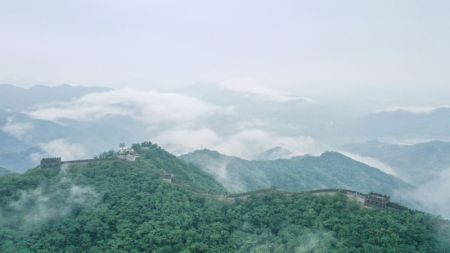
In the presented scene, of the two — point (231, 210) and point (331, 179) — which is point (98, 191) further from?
point (331, 179)

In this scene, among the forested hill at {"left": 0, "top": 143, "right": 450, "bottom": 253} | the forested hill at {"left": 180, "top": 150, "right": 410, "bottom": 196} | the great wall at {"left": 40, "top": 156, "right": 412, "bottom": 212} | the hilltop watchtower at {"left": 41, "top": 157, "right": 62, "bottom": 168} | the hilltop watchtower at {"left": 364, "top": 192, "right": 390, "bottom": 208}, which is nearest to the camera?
the forested hill at {"left": 0, "top": 143, "right": 450, "bottom": 253}

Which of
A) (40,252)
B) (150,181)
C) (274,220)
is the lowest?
(40,252)

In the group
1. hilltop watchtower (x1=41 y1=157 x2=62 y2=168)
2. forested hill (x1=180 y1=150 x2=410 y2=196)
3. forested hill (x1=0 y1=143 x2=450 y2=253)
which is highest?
forested hill (x1=180 y1=150 x2=410 y2=196)

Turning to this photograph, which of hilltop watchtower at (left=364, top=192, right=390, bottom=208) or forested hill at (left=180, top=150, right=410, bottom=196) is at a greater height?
forested hill at (left=180, top=150, right=410, bottom=196)

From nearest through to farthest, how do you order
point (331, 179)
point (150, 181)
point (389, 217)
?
point (389, 217), point (150, 181), point (331, 179)

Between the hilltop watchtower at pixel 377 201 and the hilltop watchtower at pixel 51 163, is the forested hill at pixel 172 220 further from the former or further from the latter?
the hilltop watchtower at pixel 51 163

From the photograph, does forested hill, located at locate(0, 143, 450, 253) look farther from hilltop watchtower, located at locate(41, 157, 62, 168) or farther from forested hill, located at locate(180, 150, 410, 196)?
forested hill, located at locate(180, 150, 410, 196)

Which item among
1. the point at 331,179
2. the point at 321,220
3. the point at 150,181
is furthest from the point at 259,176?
the point at 321,220

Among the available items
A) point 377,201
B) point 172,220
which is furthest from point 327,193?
point 172,220

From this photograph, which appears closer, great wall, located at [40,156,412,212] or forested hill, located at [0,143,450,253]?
forested hill, located at [0,143,450,253]

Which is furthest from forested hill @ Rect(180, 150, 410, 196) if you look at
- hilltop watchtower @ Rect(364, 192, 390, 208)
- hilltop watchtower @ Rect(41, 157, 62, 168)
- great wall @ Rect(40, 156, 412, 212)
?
hilltop watchtower @ Rect(364, 192, 390, 208)
